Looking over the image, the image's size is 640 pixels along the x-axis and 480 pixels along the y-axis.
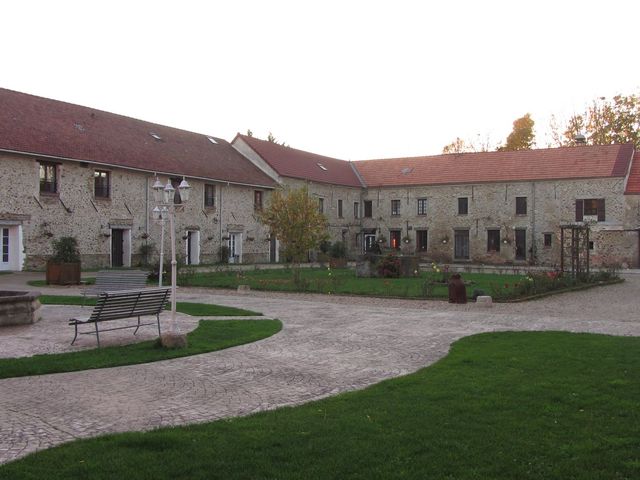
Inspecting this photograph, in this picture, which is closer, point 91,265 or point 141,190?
point 91,265

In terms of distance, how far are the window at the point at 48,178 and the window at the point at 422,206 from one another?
25629mm

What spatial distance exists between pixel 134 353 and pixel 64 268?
13183 mm

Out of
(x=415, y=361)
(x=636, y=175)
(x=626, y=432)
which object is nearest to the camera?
(x=626, y=432)

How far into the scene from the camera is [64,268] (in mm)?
19875

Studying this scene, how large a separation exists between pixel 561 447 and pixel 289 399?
265cm

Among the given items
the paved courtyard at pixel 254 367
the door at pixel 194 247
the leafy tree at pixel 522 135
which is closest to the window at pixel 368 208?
the leafy tree at pixel 522 135

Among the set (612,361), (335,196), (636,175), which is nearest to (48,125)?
(335,196)

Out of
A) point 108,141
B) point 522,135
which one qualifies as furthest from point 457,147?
point 108,141

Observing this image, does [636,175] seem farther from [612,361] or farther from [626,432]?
[626,432]

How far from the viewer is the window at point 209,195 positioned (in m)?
33.6

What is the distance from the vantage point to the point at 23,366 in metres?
7.11

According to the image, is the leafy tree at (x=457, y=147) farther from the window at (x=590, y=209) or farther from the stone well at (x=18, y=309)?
the stone well at (x=18, y=309)

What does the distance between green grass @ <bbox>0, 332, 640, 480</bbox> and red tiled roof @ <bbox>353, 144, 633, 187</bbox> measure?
34389mm

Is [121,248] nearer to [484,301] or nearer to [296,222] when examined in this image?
[296,222]
